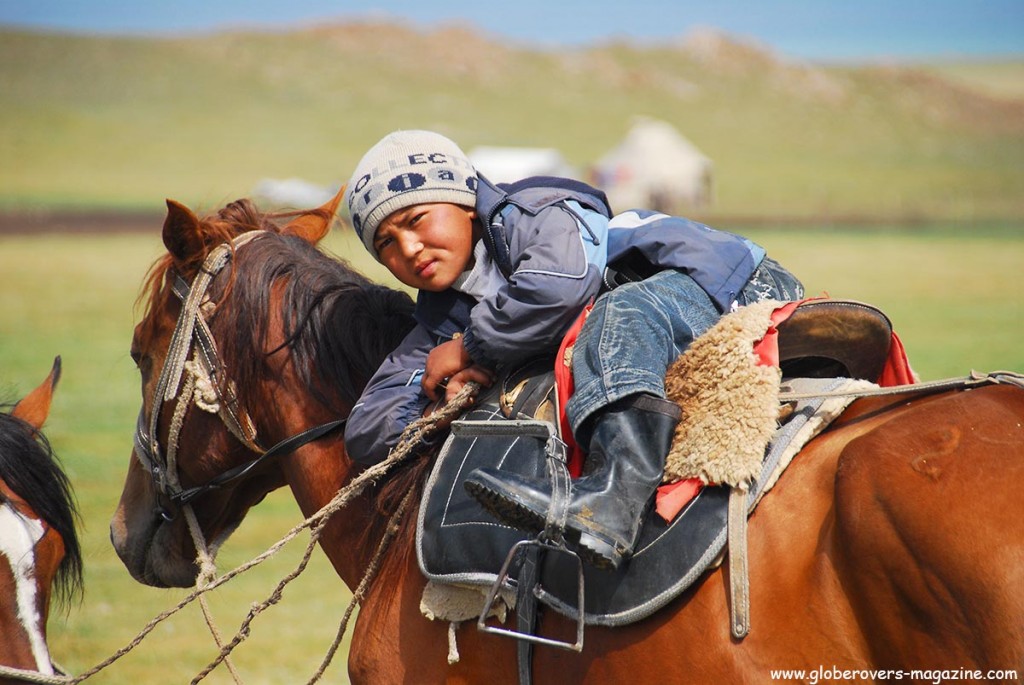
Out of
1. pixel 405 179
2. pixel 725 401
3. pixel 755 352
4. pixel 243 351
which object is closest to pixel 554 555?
pixel 725 401

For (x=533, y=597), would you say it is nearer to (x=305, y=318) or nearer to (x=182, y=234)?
(x=305, y=318)

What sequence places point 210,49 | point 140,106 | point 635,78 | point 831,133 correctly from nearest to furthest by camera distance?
point 140,106, point 831,133, point 210,49, point 635,78

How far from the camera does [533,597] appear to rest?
2.37 metres

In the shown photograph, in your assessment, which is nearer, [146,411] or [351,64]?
[146,411]

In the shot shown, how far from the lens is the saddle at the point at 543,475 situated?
86.1 inches

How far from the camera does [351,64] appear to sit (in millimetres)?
86938

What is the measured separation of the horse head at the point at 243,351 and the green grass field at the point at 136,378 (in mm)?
→ 507

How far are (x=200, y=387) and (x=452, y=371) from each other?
841 mm

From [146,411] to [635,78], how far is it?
92.4 meters

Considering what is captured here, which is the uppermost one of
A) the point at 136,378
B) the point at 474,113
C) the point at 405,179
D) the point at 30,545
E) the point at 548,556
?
the point at 405,179

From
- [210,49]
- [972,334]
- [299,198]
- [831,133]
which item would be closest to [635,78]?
[831,133]

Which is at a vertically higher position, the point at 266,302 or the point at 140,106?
the point at 266,302

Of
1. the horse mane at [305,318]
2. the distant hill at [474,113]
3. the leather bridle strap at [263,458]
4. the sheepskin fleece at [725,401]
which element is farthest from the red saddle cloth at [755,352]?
the distant hill at [474,113]

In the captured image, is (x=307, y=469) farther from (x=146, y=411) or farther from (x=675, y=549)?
(x=675, y=549)
